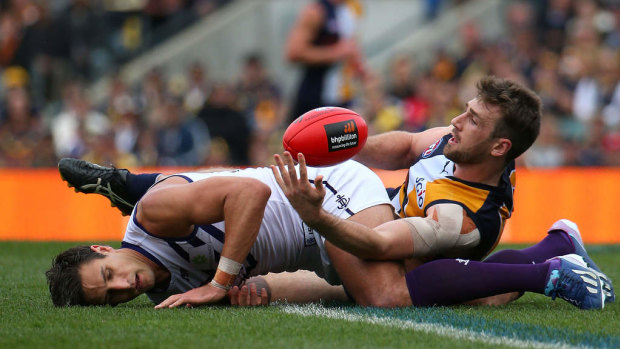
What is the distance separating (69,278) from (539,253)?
2509 mm

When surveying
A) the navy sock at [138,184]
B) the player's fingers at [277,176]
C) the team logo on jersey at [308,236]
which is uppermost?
the player's fingers at [277,176]

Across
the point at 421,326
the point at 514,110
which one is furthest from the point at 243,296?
the point at 514,110

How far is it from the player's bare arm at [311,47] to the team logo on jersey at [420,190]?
110 inches

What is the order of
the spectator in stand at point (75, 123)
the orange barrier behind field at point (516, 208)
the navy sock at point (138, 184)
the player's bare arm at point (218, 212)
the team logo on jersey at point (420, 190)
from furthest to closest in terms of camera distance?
the spectator in stand at point (75, 123), the orange barrier behind field at point (516, 208), the navy sock at point (138, 184), the team logo on jersey at point (420, 190), the player's bare arm at point (218, 212)

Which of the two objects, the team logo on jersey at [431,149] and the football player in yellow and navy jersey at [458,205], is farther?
the team logo on jersey at [431,149]

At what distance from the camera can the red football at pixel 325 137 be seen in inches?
181

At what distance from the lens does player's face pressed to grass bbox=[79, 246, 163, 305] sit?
4461 mm

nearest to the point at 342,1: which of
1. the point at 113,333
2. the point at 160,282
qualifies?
the point at 160,282

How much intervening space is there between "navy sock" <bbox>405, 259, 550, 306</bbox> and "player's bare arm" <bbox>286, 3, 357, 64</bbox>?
333 cm

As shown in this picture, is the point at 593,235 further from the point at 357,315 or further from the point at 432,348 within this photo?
the point at 432,348

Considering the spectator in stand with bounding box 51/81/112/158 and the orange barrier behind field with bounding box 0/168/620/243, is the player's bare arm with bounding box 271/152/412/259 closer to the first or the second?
the orange barrier behind field with bounding box 0/168/620/243

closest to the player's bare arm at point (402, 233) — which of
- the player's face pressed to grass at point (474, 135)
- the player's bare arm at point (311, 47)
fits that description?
the player's face pressed to grass at point (474, 135)

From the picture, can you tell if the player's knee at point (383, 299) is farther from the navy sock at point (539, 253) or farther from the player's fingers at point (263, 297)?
the navy sock at point (539, 253)

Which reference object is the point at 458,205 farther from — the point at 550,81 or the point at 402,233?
the point at 550,81
